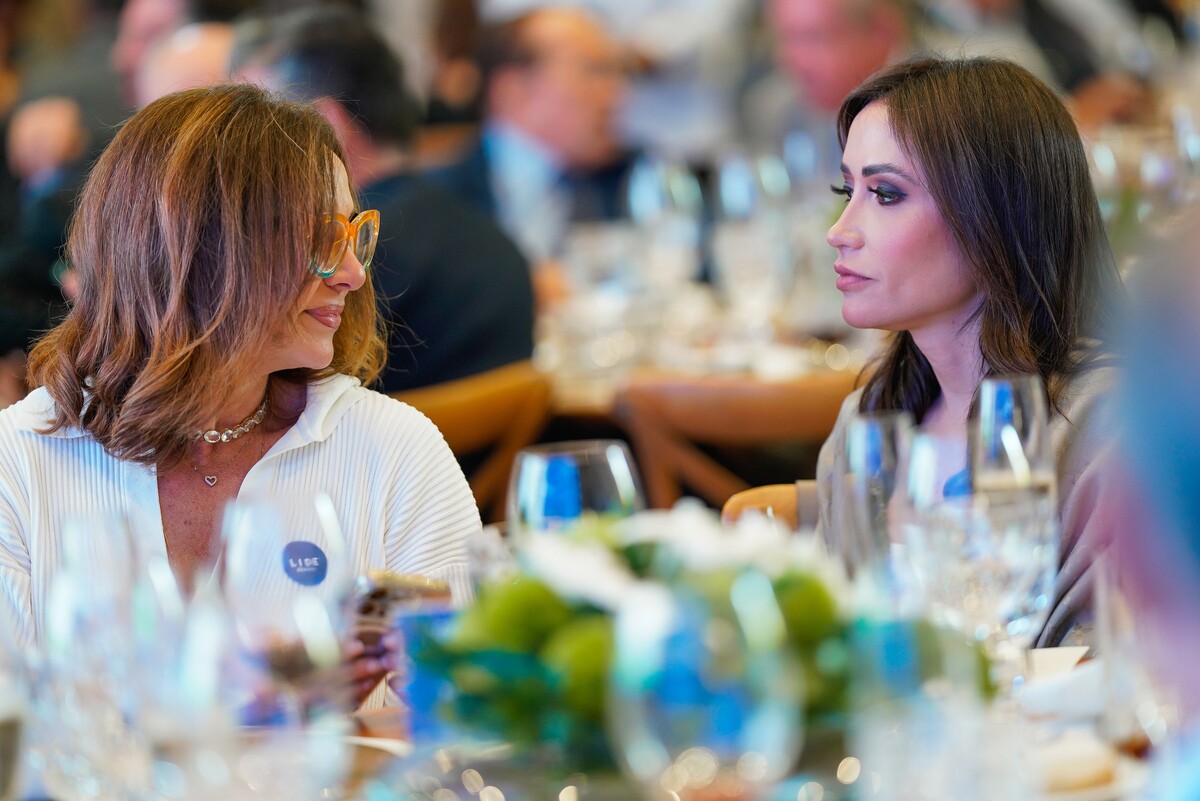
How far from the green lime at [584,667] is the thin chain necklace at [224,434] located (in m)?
1.00

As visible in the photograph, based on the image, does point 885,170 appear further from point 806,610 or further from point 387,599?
point 806,610

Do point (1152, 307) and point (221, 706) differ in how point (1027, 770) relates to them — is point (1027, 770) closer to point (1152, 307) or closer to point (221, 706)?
point (1152, 307)

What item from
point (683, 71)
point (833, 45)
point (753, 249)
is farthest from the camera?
point (683, 71)

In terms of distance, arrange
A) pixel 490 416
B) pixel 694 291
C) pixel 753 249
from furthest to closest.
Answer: pixel 694 291
pixel 753 249
pixel 490 416

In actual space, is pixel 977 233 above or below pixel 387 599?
above

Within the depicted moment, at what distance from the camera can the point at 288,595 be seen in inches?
40.4

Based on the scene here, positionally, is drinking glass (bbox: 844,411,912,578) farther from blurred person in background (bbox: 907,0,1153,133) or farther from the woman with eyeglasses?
A: blurred person in background (bbox: 907,0,1153,133)

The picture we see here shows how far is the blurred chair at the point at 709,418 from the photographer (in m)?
2.77

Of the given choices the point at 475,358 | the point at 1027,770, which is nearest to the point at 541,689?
the point at 1027,770

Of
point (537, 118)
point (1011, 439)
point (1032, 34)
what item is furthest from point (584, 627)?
point (1032, 34)

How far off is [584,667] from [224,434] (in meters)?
1.05

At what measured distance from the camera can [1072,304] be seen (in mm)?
1955

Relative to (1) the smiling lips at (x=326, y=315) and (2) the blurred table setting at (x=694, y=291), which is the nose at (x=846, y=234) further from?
(2) the blurred table setting at (x=694, y=291)

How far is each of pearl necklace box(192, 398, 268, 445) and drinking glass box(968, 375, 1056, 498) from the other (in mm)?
934
